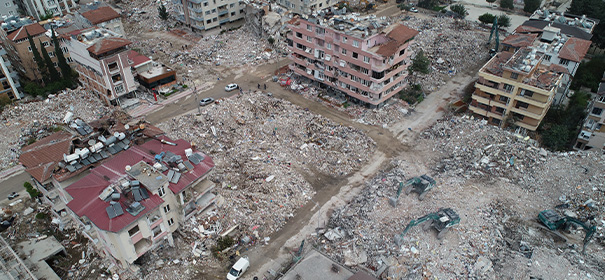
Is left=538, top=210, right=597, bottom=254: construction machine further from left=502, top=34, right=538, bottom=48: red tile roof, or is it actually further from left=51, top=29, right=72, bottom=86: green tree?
left=51, top=29, right=72, bottom=86: green tree

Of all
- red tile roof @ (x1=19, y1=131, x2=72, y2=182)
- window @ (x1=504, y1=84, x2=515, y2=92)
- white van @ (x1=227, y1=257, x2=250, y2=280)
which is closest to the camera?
white van @ (x1=227, y1=257, x2=250, y2=280)

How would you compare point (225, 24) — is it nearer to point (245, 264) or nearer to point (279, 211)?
point (279, 211)

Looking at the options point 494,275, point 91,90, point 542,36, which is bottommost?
point 494,275

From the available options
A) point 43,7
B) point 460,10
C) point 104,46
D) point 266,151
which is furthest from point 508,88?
point 43,7

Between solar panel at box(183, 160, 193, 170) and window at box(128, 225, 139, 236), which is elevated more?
solar panel at box(183, 160, 193, 170)

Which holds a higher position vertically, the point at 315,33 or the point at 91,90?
the point at 315,33

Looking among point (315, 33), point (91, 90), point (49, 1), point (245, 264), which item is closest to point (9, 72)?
point (91, 90)

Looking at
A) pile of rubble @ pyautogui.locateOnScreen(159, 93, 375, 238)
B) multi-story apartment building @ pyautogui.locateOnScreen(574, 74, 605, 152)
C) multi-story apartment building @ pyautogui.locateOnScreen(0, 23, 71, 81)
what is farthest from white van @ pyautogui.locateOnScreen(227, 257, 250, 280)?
multi-story apartment building @ pyautogui.locateOnScreen(0, 23, 71, 81)
